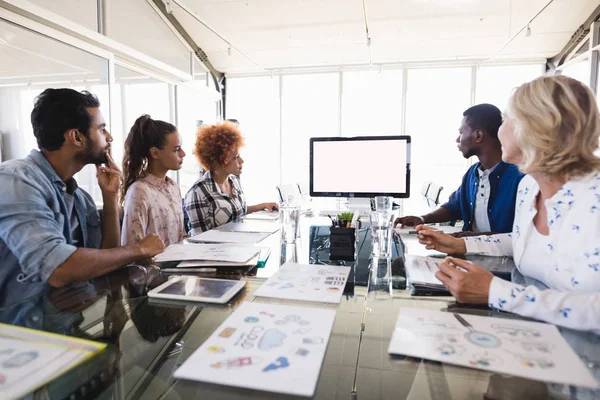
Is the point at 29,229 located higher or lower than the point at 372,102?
lower

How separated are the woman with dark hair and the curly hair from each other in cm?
37

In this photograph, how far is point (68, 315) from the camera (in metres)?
0.83

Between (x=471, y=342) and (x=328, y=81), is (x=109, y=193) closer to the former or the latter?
(x=471, y=342)

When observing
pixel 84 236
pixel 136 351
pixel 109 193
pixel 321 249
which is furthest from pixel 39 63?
pixel 136 351

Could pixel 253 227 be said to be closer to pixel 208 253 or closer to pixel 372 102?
pixel 208 253

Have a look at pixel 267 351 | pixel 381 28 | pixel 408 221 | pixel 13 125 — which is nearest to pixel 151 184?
pixel 408 221

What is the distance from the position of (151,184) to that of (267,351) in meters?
1.63

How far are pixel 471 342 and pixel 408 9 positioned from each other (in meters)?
4.83

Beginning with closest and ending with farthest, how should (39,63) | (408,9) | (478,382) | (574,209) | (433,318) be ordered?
(478,382)
(433,318)
(574,209)
(39,63)
(408,9)

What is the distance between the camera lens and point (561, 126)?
3.50 feet

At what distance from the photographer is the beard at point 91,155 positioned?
1484mm

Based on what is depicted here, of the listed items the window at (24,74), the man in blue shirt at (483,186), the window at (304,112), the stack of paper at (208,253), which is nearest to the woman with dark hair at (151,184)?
the stack of paper at (208,253)

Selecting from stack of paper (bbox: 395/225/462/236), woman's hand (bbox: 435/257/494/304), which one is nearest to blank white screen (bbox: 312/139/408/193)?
stack of paper (bbox: 395/225/462/236)

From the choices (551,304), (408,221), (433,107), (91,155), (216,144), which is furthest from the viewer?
(433,107)
